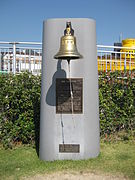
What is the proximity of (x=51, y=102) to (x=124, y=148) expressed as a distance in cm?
222

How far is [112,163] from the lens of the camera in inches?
176

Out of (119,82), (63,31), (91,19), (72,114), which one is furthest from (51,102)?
(119,82)

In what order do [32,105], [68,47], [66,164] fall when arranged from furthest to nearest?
1. [32,105]
2. [66,164]
3. [68,47]

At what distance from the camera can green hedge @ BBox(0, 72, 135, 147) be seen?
575cm

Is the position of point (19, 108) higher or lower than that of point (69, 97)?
lower

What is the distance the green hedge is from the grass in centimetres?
62

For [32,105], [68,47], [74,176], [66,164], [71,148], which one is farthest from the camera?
[32,105]

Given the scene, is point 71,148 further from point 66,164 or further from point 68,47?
point 68,47

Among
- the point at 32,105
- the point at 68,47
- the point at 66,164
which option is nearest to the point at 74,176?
the point at 66,164

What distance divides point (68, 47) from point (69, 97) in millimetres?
1066

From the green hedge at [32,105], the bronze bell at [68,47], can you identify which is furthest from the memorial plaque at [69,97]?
the green hedge at [32,105]

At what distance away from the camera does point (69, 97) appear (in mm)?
4609

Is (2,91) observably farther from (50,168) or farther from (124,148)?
(124,148)

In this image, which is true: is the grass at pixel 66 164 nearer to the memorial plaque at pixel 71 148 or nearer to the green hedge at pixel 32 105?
the memorial plaque at pixel 71 148
